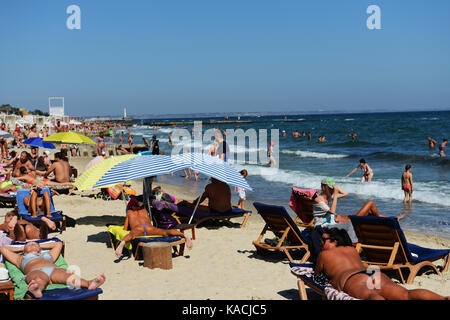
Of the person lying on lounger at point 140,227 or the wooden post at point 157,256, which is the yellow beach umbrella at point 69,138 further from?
the wooden post at point 157,256

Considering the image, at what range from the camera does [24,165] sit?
490 inches

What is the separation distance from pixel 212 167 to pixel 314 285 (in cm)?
344

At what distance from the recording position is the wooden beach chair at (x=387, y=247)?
231 inches

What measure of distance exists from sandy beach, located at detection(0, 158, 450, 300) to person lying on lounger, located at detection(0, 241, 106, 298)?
2.38ft

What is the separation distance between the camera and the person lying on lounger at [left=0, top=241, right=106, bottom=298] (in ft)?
14.8

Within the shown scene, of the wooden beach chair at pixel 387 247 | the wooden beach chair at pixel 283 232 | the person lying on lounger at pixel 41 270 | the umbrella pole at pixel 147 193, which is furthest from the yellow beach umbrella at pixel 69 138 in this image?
the wooden beach chair at pixel 387 247

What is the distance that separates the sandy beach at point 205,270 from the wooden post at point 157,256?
8 cm

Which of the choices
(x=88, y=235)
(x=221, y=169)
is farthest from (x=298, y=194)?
(x=88, y=235)

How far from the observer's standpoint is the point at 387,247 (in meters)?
5.94

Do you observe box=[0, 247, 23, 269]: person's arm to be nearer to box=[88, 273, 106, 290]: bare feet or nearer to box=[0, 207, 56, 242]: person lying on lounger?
box=[88, 273, 106, 290]: bare feet

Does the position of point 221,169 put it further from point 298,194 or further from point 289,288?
point 289,288

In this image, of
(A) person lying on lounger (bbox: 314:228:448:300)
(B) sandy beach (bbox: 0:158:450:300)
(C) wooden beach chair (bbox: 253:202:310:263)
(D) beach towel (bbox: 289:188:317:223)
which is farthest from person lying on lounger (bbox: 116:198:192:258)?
(A) person lying on lounger (bbox: 314:228:448:300)

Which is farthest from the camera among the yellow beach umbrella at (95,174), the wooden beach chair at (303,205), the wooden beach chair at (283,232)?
the wooden beach chair at (303,205)
